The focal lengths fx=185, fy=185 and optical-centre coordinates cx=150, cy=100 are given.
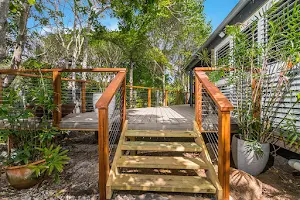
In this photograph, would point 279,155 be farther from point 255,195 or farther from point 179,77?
point 179,77

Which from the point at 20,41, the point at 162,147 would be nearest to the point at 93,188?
the point at 162,147

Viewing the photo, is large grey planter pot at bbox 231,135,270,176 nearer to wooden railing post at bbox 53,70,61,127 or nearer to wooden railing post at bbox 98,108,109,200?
wooden railing post at bbox 98,108,109,200

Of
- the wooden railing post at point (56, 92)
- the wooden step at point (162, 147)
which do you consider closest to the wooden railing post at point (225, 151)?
the wooden step at point (162, 147)

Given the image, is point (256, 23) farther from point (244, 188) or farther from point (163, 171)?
point (163, 171)

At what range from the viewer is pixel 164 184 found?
7.47 feet

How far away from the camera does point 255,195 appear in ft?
7.74

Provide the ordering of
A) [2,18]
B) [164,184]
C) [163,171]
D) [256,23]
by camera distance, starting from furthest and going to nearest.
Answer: [163,171], [256,23], [164,184], [2,18]

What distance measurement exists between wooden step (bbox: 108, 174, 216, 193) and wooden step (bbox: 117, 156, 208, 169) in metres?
0.15

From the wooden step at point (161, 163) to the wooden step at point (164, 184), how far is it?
0.15 metres

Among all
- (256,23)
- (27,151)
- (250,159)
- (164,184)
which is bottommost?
(164,184)

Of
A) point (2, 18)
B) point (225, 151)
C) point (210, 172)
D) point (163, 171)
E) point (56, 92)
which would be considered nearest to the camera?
point (2, 18)

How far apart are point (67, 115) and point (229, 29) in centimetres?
367

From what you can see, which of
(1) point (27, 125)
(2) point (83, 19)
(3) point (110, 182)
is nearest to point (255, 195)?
(3) point (110, 182)

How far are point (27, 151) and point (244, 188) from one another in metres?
3.11
